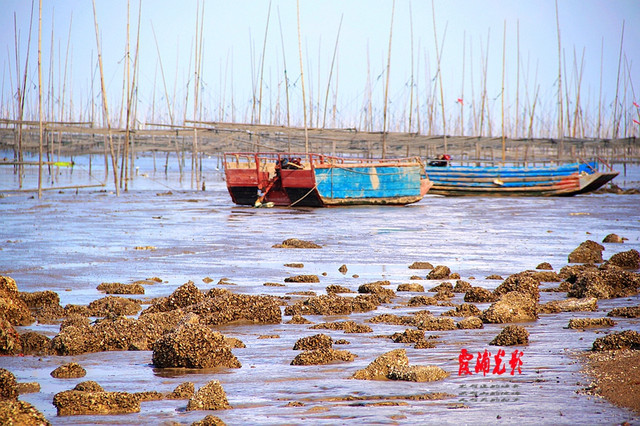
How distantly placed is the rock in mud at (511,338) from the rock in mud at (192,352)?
2.30 meters

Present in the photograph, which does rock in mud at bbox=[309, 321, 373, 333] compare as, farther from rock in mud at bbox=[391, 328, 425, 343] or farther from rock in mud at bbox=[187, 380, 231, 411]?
rock in mud at bbox=[187, 380, 231, 411]

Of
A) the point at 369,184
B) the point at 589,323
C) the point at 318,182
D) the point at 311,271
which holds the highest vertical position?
the point at 318,182

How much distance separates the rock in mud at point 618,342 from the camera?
6270 mm

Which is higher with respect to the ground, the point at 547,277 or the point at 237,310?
the point at 237,310

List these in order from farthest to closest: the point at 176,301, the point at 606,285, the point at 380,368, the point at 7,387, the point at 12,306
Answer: the point at 606,285
the point at 176,301
the point at 12,306
the point at 380,368
the point at 7,387

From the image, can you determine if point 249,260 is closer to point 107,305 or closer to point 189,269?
point 189,269

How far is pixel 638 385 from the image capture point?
5070 mm

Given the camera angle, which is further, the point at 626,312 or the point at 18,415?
the point at 626,312

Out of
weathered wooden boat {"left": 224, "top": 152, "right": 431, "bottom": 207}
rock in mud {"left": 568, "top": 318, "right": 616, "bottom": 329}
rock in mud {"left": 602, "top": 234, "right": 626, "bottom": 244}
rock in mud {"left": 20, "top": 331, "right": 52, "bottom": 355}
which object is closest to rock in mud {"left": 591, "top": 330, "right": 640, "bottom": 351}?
rock in mud {"left": 568, "top": 318, "right": 616, "bottom": 329}

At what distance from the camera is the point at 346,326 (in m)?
7.78

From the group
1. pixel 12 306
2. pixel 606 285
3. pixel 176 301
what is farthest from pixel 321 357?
pixel 606 285

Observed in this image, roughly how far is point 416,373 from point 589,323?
289cm

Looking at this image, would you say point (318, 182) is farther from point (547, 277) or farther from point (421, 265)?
point (547, 277)

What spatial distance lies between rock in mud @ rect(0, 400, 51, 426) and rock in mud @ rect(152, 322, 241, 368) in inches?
77.5
